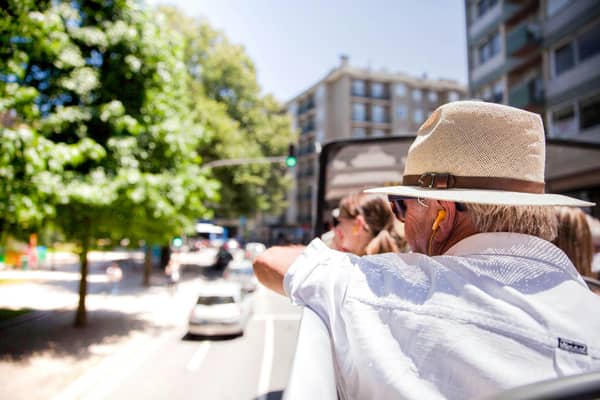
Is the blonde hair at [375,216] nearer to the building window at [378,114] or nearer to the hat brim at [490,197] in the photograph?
the hat brim at [490,197]

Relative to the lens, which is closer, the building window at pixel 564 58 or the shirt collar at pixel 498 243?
the shirt collar at pixel 498 243

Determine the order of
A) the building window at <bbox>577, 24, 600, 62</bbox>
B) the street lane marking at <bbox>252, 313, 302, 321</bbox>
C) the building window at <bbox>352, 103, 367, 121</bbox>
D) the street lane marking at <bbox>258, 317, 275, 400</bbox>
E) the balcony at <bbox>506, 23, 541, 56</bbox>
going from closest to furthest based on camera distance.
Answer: the street lane marking at <bbox>258, 317, 275, 400</bbox> < the street lane marking at <bbox>252, 313, 302, 321</bbox> < the building window at <bbox>577, 24, 600, 62</bbox> < the balcony at <bbox>506, 23, 541, 56</bbox> < the building window at <bbox>352, 103, 367, 121</bbox>

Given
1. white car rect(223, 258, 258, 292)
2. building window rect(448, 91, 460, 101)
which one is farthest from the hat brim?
building window rect(448, 91, 460, 101)

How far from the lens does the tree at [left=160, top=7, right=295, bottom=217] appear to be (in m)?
24.9

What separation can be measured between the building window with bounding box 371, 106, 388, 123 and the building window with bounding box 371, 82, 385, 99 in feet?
5.07

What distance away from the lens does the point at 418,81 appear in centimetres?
5369

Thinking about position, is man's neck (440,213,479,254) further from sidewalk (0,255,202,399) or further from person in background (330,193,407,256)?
sidewalk (0,255,202,399)

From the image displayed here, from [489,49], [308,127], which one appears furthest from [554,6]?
[308,127]

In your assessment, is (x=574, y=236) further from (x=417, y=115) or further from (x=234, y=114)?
(x=417, y=115)

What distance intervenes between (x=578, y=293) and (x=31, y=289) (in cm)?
2067

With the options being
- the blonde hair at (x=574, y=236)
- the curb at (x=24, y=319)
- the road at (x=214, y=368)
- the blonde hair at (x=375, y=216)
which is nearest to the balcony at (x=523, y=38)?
the road at (x=214, y=368)

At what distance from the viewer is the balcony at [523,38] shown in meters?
19.1

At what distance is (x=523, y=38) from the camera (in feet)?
63.3

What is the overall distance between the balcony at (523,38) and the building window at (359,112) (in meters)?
31.8
